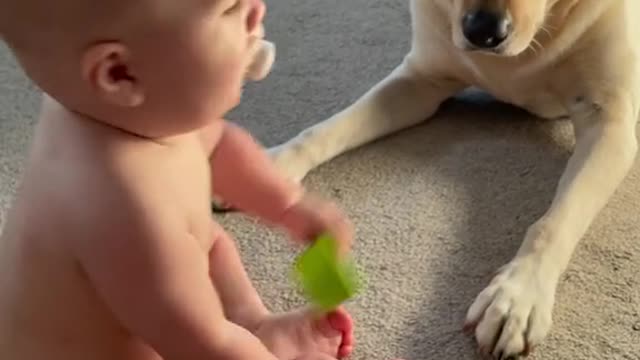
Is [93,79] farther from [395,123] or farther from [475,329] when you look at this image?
[395,123]

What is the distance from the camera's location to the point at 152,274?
0.90m

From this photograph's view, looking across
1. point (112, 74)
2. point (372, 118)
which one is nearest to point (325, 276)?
point (112, 74)

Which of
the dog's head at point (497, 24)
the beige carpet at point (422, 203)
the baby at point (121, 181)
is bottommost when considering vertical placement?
the beige carpet at point (422, 203)

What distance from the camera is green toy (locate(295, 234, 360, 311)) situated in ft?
3.10

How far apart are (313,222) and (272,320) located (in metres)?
0.13

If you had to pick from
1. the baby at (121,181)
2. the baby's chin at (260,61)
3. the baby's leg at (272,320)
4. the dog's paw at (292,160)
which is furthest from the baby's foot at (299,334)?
the dog's paw at (292,160)

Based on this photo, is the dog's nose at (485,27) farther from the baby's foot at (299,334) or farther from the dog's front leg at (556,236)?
the baby's foot at (299,334)

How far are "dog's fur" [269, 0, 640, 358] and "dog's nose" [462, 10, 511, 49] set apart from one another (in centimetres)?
1

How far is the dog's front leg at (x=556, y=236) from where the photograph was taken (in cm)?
119

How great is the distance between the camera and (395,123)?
1.56 metres

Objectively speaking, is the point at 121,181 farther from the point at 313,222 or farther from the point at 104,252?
the point at 313,222

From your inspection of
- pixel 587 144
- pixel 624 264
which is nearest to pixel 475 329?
pixel 624 264

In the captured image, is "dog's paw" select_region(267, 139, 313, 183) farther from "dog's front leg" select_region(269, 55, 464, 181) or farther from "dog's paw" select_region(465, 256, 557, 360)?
"dog's paw" select_region(465, 256, 557, 360)

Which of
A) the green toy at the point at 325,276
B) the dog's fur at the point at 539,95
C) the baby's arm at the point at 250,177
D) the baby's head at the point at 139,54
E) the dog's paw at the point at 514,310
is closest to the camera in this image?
the baby's head at the point at 139,54
